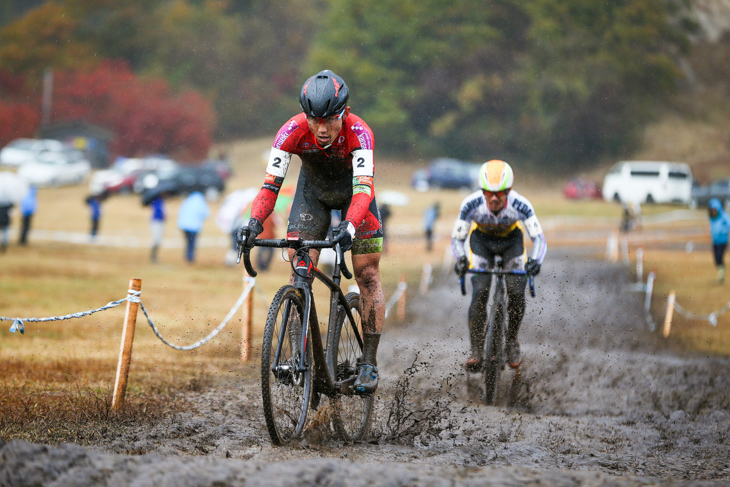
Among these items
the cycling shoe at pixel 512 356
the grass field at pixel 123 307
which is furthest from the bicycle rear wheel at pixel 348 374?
the cycling shoe at pixel 512 356

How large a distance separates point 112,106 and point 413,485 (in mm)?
65823

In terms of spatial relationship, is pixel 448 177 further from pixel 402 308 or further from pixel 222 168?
pixel 402 308

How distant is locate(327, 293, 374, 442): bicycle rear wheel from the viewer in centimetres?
600

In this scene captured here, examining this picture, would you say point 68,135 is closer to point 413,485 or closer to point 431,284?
point 431,284

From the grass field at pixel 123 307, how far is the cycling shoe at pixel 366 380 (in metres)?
1.72

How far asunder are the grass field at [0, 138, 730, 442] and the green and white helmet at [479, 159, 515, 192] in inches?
131

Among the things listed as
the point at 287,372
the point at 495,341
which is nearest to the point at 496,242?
the point at 495,341

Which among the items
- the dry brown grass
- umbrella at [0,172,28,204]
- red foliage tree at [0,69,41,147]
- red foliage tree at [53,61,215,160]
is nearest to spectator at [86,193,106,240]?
umbrella at [0,172,28,204]

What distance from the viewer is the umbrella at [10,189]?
21673 mm

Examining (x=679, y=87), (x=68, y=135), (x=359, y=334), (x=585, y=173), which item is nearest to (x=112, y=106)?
(x=68, y=135)

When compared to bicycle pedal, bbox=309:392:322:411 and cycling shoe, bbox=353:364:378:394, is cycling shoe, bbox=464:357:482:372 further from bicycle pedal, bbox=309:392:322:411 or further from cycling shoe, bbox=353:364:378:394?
bicycle pedal, bbox=309:392:322:411

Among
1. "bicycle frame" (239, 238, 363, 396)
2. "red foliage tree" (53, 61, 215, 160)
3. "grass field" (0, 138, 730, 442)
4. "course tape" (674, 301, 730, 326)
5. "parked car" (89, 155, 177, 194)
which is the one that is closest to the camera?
"bicycle frame" (239, 238, 363, 396)

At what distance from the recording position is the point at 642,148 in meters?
57.8

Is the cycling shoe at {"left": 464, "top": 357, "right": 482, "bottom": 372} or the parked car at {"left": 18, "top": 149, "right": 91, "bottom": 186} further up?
the parked car at {"left": 18, "top": 149, "right": 91, "bottom": 186}
